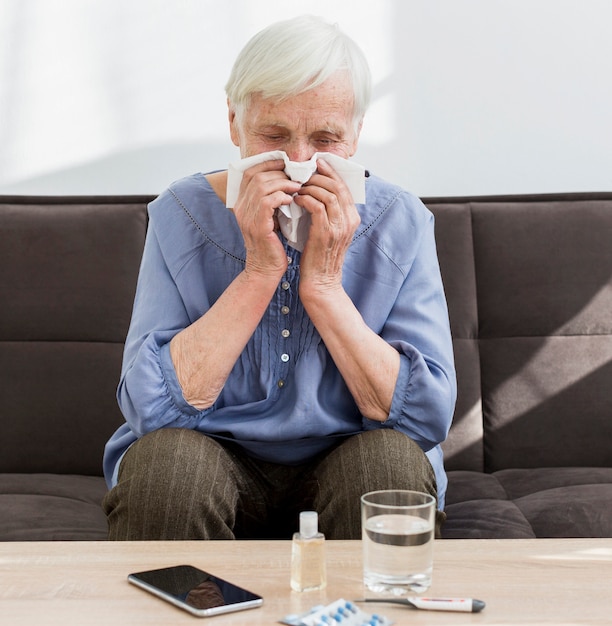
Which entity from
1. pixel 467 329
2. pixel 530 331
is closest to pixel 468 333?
pixel 467 329

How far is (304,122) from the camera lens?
1.56m

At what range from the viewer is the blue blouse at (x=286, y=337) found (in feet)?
5.05

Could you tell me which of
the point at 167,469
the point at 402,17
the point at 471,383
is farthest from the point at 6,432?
the point at 402,17

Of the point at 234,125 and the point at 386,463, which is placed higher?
the point at 234,125

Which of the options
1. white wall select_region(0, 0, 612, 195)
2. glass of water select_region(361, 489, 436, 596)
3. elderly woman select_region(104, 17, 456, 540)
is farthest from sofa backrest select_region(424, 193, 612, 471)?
glass of water select_region(361, 489, 436, 596)

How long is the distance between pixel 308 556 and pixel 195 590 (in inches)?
5.0

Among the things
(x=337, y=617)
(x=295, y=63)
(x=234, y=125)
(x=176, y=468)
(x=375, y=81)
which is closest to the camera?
(x=337, y=617)

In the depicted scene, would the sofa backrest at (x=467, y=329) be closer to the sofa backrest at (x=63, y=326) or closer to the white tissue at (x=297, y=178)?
the sofa backrest at (x=63, y=326)

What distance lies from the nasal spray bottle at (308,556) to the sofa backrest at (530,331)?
1.10 metres

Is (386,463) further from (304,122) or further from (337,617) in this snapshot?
(304,122)

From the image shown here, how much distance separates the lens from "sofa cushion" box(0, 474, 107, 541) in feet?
5.46

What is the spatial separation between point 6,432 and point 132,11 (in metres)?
1.11

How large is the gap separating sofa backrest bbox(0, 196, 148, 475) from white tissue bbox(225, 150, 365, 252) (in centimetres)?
61

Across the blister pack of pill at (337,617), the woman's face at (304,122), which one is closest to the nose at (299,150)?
the woman's face at (304,122)
